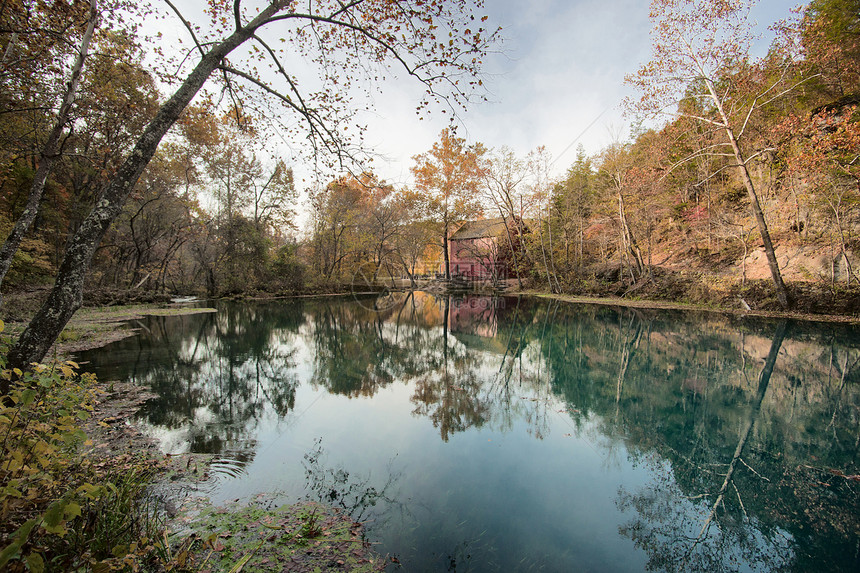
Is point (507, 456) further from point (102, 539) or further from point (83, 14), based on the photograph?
point (83, 14)

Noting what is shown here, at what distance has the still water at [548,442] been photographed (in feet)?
9.98

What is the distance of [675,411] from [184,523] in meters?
6.86

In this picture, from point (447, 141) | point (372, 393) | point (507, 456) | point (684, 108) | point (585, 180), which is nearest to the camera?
point (507, 456)

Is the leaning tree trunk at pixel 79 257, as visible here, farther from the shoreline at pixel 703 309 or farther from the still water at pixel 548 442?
the shoreline at pixel 703 309

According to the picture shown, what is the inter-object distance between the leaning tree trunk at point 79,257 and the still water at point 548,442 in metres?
2.08

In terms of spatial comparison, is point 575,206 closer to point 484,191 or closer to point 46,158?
point 484,191

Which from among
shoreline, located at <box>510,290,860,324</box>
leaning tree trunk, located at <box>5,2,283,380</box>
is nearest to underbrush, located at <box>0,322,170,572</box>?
leaning tree trunk, located at <box>5,2,283,380</box>

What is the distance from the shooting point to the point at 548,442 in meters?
4.99

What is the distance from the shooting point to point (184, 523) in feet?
9.58

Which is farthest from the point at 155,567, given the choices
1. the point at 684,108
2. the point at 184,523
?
the point at 684,108

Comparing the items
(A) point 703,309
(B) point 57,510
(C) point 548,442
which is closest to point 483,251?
(A) point 703,309

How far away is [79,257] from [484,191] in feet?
91.7

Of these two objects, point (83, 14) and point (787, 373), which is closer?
point (83, 14)

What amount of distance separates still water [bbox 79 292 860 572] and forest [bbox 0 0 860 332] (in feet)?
12.7
